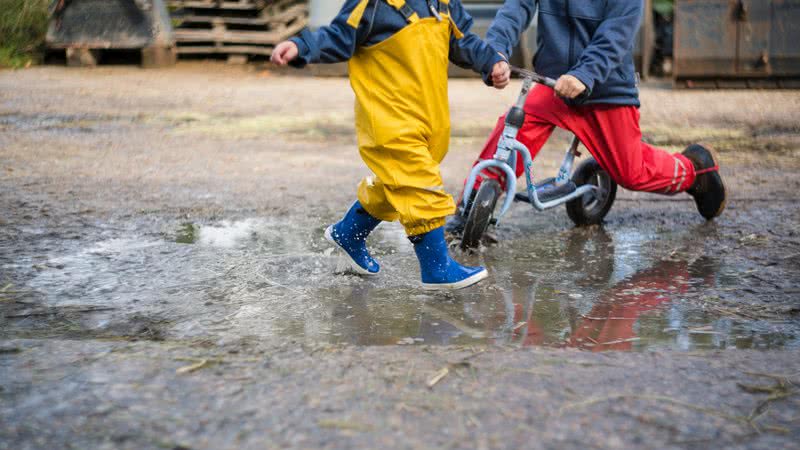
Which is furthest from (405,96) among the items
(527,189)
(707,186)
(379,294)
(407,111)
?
(707,186)

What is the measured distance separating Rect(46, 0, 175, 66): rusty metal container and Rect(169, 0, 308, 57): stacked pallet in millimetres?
693

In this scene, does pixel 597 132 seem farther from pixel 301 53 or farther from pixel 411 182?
pixel 301 53

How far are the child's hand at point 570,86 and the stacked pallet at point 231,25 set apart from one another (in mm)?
11980

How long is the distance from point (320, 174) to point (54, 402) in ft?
13.1

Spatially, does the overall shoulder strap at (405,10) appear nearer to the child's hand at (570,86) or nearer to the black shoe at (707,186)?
the child's hand at (570,86)

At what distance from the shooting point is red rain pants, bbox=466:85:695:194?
4.62 meters

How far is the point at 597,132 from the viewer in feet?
15.3

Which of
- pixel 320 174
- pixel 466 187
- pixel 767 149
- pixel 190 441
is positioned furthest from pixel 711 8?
pixel 190 441

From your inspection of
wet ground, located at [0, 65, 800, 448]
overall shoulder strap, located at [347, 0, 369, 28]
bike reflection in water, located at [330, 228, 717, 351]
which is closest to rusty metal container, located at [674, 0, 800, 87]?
wet ground, located at [0, 65, 800, 448]

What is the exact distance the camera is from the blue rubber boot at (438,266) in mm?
3732

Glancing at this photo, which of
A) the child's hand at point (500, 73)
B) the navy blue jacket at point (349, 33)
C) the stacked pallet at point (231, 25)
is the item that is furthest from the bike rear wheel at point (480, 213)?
the stacked pallet at point (231, 25)

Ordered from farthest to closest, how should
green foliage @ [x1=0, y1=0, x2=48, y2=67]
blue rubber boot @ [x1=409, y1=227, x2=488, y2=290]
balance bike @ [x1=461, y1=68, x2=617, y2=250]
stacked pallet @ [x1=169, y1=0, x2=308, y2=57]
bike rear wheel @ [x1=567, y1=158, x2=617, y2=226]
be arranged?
stacked pallet @ [x1=169, y1=0, x2=308, y2=57], green foliage @ [x1=0, y1=0, x2=48, y2=67], bike rear wheel @ [x1=567, y1=158, x2=617, y2=226], balance bike @ [x1=461, y1=68, x2=617, y2=250], blue rubber boot @ [x1=409, y1=227, x2=488, y2=290]

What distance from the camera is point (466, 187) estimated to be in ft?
14.9

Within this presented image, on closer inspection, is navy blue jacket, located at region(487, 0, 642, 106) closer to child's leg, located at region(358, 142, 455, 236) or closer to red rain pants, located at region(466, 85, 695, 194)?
red rain pants, located at region(466, 85, 695, 194)
